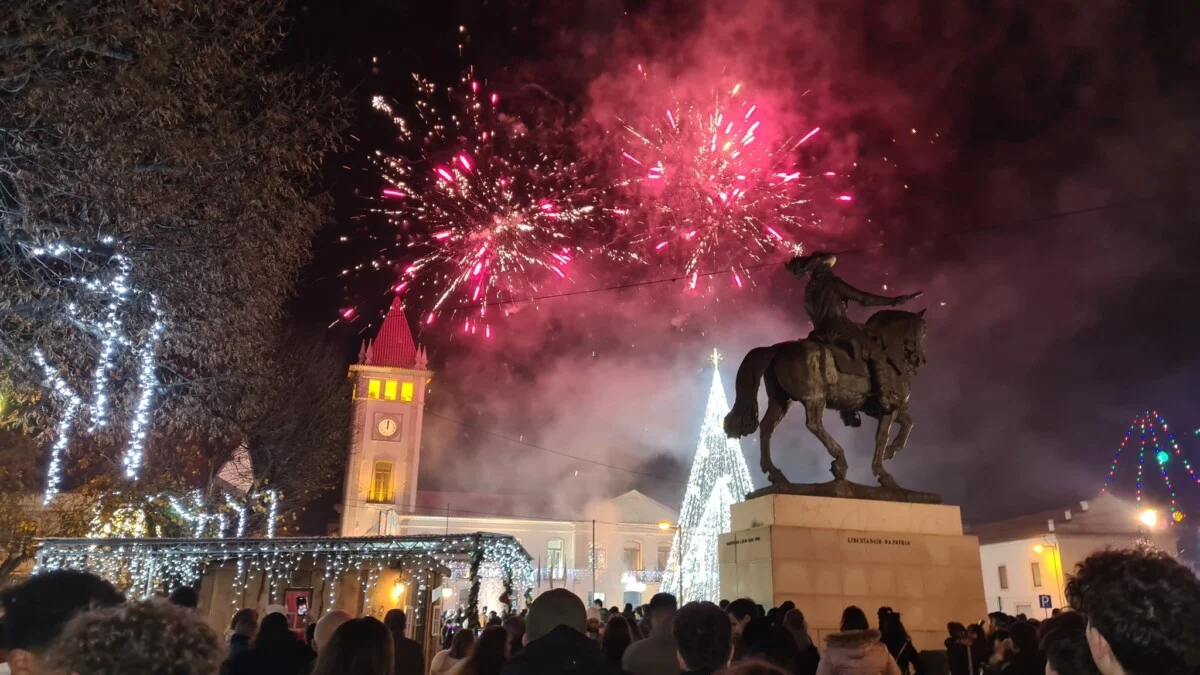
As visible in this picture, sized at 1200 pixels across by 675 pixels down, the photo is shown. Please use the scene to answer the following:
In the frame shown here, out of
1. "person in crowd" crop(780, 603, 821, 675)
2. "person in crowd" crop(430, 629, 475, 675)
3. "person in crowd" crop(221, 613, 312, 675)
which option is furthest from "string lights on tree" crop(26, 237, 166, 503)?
"person in crowd" crop(780, 603, 821, 675)

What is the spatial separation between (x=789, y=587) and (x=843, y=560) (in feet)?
2.93

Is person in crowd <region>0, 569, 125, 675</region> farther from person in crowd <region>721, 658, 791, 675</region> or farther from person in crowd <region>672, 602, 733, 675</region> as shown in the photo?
person in crowd <region>672, 602, 733, 675</region>

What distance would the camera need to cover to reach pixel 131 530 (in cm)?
2681

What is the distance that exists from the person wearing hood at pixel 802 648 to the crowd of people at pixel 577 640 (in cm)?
2

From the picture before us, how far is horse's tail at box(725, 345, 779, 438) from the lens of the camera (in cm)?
1080

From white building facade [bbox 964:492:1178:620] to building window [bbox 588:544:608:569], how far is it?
1075 inches

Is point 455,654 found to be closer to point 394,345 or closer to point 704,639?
point 704,639

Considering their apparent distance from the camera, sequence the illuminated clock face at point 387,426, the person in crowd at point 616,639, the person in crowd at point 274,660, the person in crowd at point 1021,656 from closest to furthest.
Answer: the person in crowd at point 274,660, the person in crowd at point 1021,656, the person in crowd at point 616,639, the illuminated clock face at point 387,426

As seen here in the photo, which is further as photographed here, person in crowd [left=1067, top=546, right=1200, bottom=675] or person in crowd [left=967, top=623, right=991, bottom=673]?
person in crowd [left=967, top=623, right=991, bottom=673]

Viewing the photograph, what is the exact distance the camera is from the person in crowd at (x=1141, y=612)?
231 cm

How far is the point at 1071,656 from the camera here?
2873mm

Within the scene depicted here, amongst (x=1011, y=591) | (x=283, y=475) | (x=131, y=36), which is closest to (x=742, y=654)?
(x=131, y=36)

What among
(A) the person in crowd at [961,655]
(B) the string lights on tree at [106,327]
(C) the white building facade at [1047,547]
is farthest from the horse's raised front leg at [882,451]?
(C) the white building facade at [1047,547]

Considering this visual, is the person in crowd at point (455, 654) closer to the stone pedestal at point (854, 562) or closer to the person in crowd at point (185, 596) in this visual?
the person in crowd at point (185, 596)
